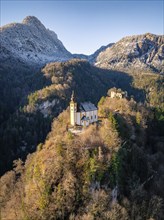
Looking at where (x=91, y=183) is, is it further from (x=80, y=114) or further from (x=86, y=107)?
(x=86, y=107)

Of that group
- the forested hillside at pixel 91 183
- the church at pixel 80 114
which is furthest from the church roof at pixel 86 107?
the forested hillside at pixel 91 183

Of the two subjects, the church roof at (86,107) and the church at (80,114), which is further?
the church roof at (86,107)

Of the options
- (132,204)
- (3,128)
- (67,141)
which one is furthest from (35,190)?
(3,128)

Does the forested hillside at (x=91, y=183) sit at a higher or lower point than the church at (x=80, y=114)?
lower

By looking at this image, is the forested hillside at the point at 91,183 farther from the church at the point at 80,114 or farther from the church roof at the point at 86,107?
the church roof at the point at 86,107

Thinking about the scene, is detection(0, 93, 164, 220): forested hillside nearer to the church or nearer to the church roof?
the church

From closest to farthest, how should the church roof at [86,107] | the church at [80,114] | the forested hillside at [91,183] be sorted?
the forested hillside at [91,183] < the church at [80,114] < the church roof at [86,107]

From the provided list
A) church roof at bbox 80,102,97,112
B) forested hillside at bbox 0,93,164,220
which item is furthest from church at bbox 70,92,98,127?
A: forested hillside at bbox 0,93,164,220

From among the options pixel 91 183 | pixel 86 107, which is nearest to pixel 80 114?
pixel 86 107

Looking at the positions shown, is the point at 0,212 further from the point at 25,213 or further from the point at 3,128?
the point at 3,128
